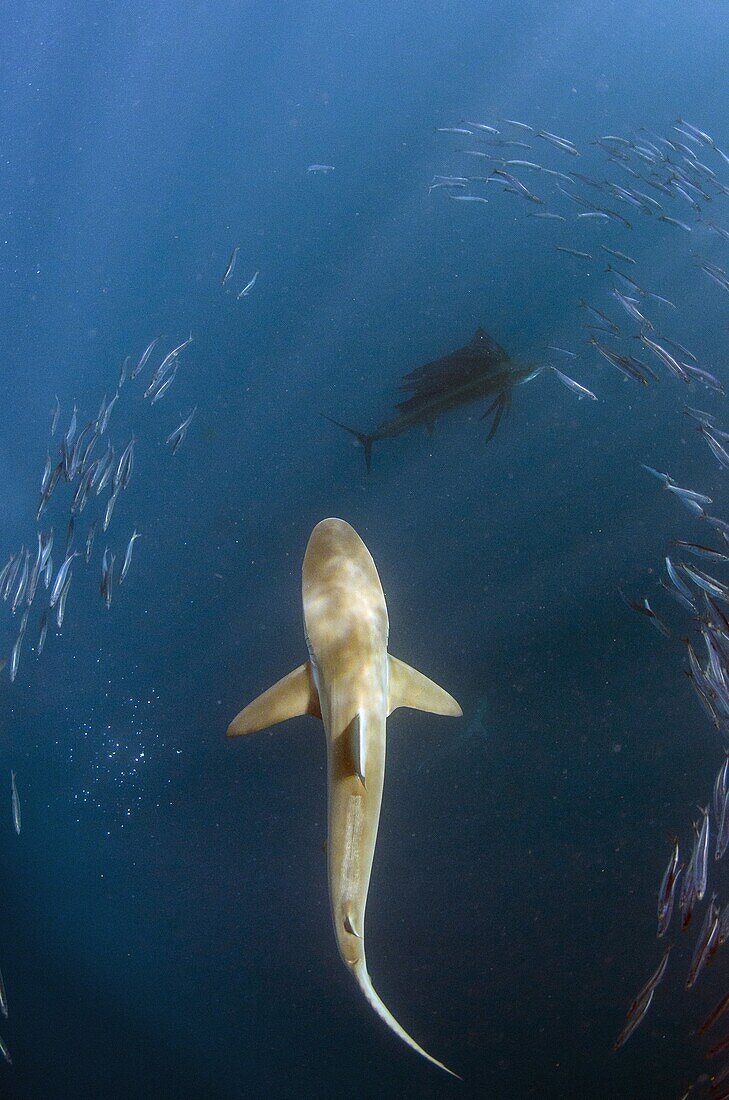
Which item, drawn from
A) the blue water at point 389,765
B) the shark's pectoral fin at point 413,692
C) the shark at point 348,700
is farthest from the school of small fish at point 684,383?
the shark's pectoral fin at point 413,692

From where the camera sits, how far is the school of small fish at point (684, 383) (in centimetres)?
259

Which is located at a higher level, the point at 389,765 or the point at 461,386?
the point at 461,386

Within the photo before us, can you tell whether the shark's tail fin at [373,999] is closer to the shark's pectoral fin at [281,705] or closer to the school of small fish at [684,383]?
the school of small fish at [684,383]

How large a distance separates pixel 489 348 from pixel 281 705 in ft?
16.5

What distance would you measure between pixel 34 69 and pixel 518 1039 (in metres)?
57.5

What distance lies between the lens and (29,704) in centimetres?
740

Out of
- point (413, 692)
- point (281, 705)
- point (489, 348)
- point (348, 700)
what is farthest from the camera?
point (489, 348)

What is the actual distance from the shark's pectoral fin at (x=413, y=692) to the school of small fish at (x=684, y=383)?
1477 millimetres

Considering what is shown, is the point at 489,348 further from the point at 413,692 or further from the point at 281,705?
the point at 281,705

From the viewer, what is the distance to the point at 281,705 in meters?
3.66

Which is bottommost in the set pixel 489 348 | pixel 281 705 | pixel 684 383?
pixel 281 705

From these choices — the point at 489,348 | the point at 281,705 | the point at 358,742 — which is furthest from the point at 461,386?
the point at 358,742

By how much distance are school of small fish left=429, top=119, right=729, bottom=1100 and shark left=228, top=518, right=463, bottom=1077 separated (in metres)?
1.28

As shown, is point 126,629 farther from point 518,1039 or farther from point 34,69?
point 34,69
